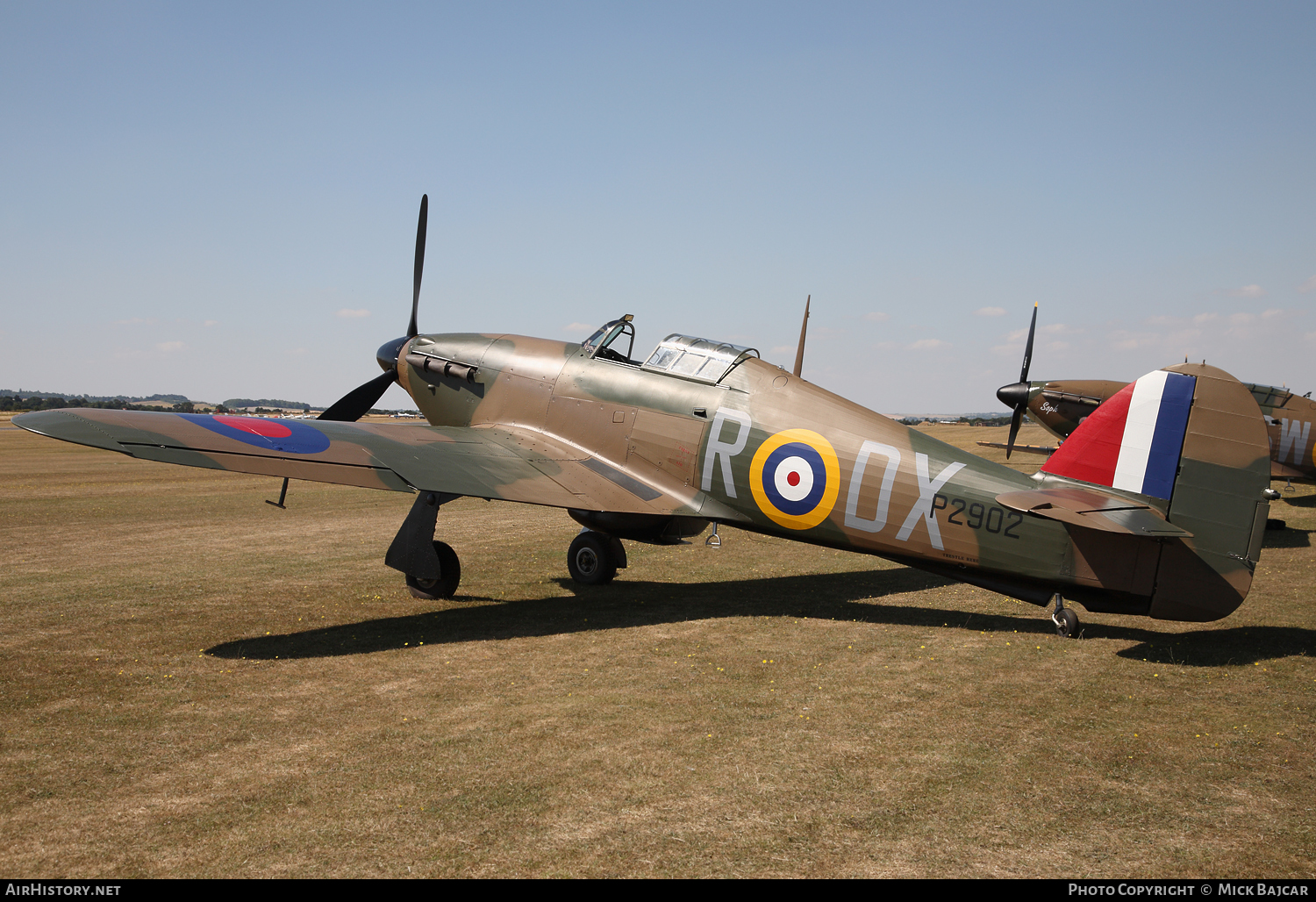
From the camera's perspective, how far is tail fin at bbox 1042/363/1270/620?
6758 mm

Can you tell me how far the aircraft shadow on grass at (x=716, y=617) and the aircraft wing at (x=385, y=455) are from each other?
1205 mm

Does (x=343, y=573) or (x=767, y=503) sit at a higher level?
(x=767, y=503)

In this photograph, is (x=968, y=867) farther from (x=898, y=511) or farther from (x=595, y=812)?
(x=898, y=511)

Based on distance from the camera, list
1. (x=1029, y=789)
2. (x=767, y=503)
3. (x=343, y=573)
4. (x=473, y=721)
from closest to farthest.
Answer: (x=1029, y=789) → (x=473, y=721) → (x=767, y=503) → (x=343, y=573)

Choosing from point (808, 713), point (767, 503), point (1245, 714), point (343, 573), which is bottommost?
point (343, 573)

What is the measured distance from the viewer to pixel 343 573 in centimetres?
1070

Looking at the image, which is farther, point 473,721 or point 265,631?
point 265,631

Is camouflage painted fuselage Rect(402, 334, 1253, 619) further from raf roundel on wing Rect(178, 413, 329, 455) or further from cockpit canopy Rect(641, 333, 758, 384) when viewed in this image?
raf roundel on wing Rect(178, 413, 329, 455)

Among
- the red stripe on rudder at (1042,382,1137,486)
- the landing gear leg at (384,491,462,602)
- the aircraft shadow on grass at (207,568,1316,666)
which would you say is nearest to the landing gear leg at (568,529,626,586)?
the aircraft shadow on grass at (207,568,1316,666)

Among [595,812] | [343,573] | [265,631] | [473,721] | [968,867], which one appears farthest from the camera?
[343,573]

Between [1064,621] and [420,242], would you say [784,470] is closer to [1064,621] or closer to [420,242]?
[1064,621]

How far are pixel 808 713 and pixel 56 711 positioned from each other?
5074mm
